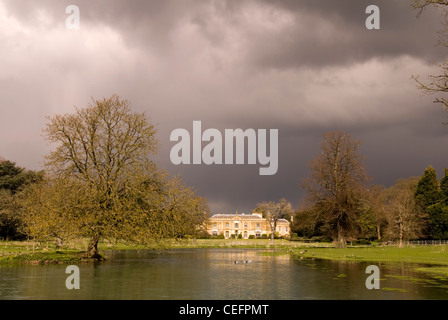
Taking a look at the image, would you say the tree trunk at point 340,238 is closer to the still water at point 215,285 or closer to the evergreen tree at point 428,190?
the evergreen tree at point 428,190

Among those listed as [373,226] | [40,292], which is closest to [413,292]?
[40,292]

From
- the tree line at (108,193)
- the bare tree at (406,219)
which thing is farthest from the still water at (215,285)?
the bare tree at (406,219)

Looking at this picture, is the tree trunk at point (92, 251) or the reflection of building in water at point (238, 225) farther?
the reflection of building in water at point (238, 225)

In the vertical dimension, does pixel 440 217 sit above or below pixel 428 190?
below

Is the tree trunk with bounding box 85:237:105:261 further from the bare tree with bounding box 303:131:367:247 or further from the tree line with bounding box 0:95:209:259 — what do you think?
the bare tree with bounding box 303:131:367:247

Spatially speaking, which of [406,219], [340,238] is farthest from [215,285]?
[406,219]

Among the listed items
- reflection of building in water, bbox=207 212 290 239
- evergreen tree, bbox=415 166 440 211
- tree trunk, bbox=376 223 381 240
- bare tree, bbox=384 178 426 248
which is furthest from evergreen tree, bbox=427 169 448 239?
reflection of building in water, bbox=207 212 290 239

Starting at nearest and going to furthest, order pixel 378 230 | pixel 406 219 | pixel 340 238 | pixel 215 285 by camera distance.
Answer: pixel 215 285 < pixel 340 238 < pixel 406 219 < pixel 378 230

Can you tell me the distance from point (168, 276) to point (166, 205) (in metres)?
13.4

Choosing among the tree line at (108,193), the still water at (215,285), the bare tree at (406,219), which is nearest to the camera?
the still water at (215,285)

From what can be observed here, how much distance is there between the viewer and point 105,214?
120 ft

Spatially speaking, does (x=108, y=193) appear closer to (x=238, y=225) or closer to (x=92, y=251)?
(x=92, y=251)

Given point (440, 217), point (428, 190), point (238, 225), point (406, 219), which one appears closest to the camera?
point (406, 219)
